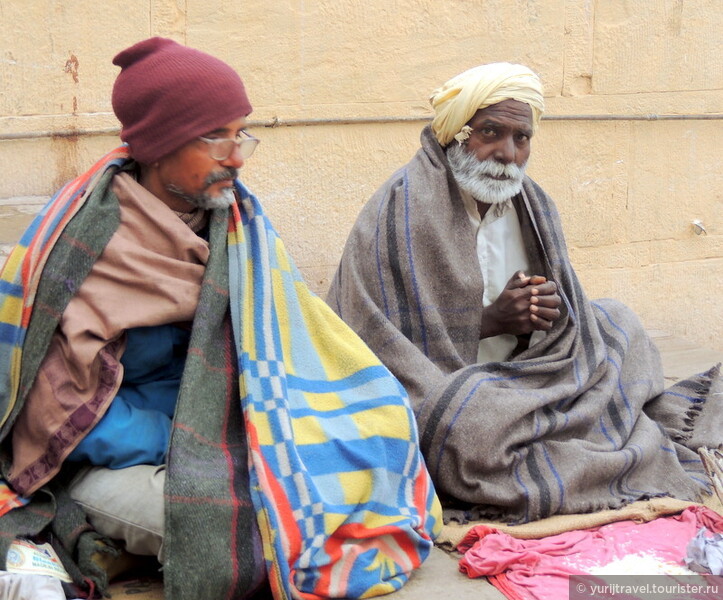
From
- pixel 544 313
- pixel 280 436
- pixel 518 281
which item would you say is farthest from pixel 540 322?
pixel 280 436

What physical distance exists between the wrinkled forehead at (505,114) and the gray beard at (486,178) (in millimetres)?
139

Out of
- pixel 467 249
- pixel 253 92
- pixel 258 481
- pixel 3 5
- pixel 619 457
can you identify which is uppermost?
pixel 3 5

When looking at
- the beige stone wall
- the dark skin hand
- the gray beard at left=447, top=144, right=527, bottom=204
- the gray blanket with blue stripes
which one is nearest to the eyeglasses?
the gray blanket with blue stripes

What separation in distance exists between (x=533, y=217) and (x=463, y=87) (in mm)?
594

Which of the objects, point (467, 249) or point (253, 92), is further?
point (253, 92)

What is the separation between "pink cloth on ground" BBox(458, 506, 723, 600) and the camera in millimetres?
3203

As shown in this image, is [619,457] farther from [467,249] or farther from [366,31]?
[366,31]

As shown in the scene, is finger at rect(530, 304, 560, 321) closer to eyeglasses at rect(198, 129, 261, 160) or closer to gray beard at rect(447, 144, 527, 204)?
gray beard at rect(447, 144, 527, 204)

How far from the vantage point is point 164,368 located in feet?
10.7

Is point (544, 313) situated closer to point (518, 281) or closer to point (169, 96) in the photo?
point (518, 281)

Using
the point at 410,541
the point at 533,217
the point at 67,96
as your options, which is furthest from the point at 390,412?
the point at 67,96

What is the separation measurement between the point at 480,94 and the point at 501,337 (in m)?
0.97

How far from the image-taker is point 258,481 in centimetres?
295

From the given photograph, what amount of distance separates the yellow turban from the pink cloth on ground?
159 centimetres
